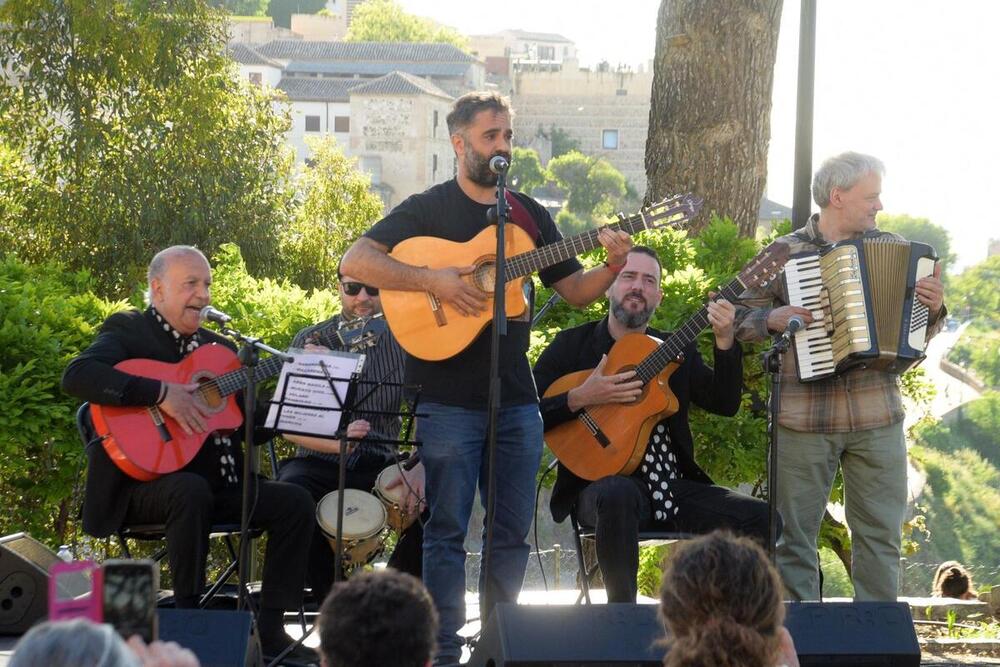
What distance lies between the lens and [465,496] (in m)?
5.34

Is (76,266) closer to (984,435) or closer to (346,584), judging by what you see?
(346,584)

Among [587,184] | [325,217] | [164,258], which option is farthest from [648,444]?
[587,184]

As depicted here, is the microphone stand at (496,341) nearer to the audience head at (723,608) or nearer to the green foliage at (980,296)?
the audience head at (723,608)

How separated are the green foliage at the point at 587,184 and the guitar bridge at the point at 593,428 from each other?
336 ft

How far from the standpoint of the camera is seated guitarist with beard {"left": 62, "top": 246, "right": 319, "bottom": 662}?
551 cm

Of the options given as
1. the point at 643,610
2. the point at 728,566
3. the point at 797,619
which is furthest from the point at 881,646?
the point at 728,566

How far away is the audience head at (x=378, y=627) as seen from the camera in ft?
9.16

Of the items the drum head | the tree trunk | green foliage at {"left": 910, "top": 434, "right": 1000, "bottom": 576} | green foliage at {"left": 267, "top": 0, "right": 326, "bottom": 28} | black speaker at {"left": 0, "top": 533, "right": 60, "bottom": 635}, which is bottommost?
green foliage at {"left": 910, "top": 434, "right": 1000, "bottom": 576}

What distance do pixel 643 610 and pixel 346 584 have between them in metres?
1.80

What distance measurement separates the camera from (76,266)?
64.2 ft

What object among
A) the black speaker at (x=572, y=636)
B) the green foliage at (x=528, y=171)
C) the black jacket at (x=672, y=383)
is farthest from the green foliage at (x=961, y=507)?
the green foliage at (x=528, y=171)

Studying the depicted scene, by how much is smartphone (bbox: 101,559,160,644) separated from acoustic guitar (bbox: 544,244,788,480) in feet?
11.2

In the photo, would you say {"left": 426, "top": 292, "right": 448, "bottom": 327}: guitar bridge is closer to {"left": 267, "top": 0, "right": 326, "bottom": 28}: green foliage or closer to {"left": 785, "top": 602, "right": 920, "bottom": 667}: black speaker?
{"left": 785, "top": 602, "right": 920, "bottom": 667}: black speaker

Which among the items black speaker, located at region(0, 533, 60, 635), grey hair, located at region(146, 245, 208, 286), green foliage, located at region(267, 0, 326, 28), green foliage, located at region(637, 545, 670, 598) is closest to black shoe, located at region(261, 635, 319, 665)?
black speaker, located at region(0, 533, 60, 635)
